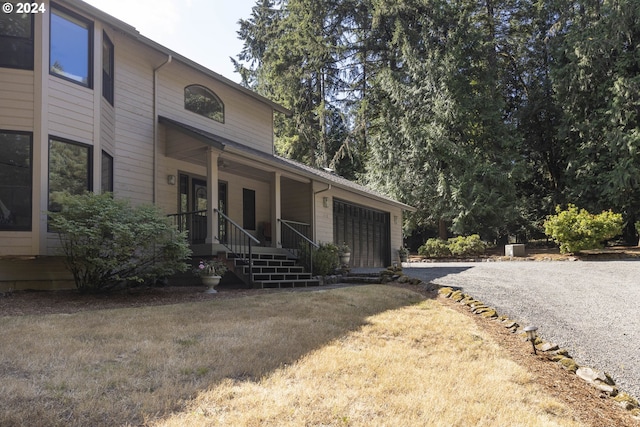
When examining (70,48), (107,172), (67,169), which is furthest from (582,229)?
(70,48)

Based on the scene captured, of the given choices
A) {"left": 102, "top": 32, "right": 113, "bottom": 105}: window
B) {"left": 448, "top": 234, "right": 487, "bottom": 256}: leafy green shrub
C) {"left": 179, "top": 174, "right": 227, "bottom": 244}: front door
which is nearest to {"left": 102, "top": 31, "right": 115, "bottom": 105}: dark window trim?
{"left": 102, "top": 32, "right": 113, "bottom": 105}: window

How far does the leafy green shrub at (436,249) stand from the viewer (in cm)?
2256

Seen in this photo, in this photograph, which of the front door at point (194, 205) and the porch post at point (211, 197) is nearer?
the porch post at point (211, 197)

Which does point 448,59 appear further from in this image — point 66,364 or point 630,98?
point 66,364

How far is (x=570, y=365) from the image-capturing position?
5031 mm

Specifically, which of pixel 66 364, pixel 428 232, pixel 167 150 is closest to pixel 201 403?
pixel 66 364

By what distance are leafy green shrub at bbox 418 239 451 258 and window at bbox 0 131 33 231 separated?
1869cm

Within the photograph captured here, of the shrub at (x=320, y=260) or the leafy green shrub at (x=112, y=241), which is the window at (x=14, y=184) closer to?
the leafy green shrub at (x=112, y=241)

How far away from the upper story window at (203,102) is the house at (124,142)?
0.03 meters

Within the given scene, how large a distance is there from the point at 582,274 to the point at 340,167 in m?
19.4

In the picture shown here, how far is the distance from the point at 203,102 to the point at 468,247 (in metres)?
14.8

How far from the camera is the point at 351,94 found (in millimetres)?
28781

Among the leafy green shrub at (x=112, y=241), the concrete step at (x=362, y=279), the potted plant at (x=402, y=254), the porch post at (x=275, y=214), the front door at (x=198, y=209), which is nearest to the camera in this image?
the leafy green shrub at (x=112, y=241)

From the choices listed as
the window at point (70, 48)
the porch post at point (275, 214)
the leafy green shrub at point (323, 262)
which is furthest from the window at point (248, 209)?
the window at point (70, 48)
